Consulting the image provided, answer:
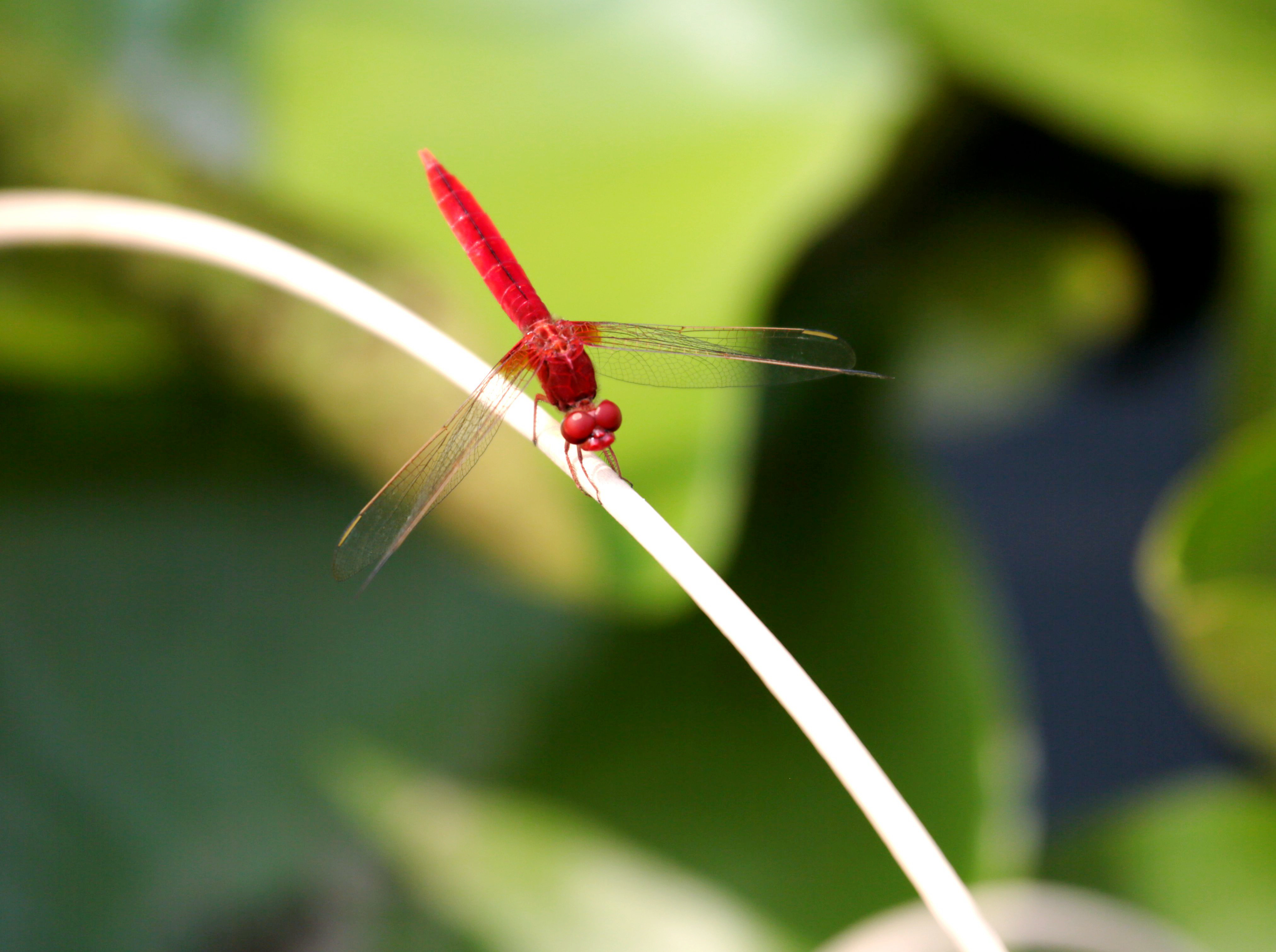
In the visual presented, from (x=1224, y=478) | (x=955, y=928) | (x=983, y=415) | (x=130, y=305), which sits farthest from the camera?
(x=983, y=415)

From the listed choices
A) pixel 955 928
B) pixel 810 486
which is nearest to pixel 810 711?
pixel 955 928

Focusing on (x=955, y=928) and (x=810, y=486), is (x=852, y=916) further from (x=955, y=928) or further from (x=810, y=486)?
(x=955, y=928)

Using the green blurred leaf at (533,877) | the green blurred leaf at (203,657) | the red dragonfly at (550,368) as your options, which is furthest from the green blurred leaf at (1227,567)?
the green blurred leaf at (203,657)

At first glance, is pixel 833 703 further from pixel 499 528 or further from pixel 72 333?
pixel 72 333

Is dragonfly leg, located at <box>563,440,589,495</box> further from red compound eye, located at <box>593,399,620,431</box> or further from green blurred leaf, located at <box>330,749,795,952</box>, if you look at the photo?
green blurred leaf, located at <box>330,749,795,952</box>

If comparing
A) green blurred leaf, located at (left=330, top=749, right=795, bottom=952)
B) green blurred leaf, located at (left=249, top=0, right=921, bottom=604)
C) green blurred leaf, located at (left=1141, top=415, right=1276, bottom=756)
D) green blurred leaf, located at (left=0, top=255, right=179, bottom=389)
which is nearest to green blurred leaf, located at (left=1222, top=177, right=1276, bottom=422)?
green blurred leaf, located at (left=1141, top=415, right=1276, bottom=756)

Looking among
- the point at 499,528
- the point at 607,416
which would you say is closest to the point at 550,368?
the point at 607,416

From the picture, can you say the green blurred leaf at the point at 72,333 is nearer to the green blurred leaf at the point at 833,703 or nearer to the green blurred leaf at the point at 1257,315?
the green blurred leaf at the point at 833,703
